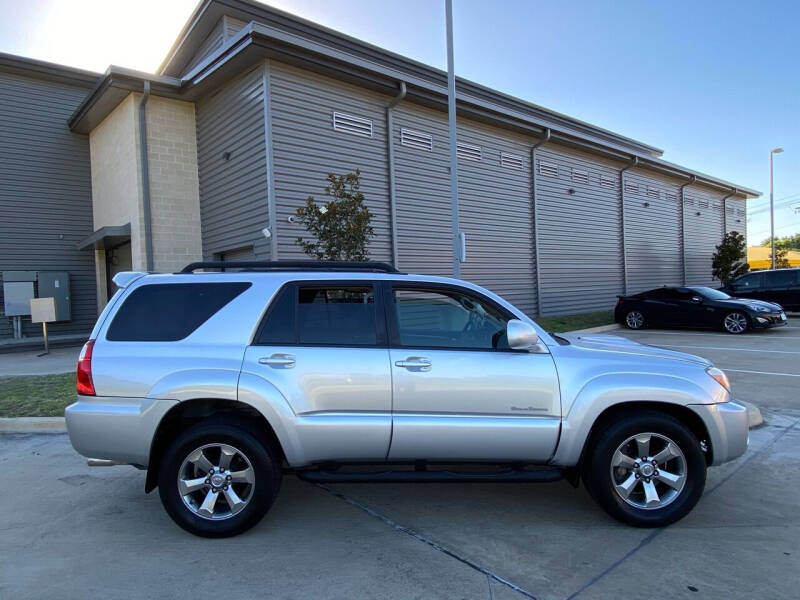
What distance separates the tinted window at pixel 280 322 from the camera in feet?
11.7

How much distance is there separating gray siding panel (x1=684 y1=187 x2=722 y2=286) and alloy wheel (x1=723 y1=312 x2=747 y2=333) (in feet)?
40.2

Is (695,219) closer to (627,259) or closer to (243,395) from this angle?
(627,259)

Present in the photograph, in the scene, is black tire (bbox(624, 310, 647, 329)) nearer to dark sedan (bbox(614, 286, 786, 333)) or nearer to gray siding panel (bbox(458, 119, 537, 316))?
dark sedan (bbox(614, 286, 786, 333))

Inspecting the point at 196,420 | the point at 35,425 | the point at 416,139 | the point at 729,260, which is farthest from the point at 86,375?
the point at 729,260

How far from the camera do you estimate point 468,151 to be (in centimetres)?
1495

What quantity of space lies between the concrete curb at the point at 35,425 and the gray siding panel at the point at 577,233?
1430cm

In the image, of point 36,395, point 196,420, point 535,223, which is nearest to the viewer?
point 196,420

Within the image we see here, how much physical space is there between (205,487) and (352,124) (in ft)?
33.6

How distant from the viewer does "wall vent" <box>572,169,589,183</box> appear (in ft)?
61.2

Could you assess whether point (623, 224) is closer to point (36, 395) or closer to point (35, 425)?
point (36, 395)

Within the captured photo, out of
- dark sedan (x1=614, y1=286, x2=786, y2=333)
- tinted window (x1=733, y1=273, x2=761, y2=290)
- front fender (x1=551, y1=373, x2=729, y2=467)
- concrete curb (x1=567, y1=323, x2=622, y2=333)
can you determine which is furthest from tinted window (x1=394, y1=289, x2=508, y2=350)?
tinted window (x1=733, y1=273, x2=761, y2=290)

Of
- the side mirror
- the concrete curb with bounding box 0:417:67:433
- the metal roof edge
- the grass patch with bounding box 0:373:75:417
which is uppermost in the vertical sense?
the metal roof edge

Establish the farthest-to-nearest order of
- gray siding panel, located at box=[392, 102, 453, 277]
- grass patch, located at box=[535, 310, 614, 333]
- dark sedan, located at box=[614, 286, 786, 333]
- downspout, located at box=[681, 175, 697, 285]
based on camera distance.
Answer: downspout, located at box=[681, 175, 697, 285]
grass patch, located at box=[535, 310, 614, 333]
dark sedan, located at box=[614, 286, 786, 333]
gray siding panel, located at box=[392, 102, 453, 277]

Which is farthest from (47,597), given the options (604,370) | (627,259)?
(627,259)
